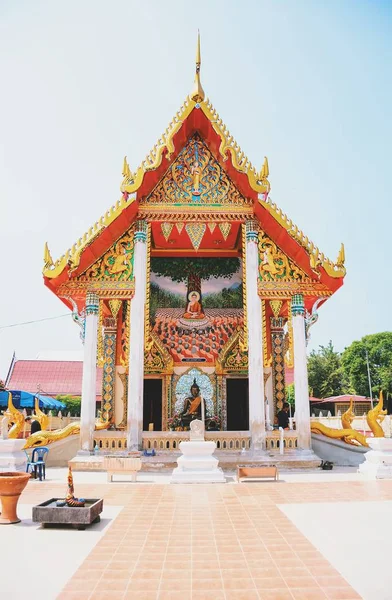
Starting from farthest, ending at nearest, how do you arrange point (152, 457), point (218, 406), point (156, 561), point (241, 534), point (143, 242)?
point (218, 406)
point (143, 242)
point (152, 457)
point (241, 534)
point (156, 561)

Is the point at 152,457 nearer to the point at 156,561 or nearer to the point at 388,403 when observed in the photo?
the point at 156,561

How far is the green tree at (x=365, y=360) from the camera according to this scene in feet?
116

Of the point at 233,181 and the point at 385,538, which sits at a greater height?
the point at 233,181

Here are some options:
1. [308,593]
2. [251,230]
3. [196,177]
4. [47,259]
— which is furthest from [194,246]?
[308,593]

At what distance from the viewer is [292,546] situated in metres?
4.20

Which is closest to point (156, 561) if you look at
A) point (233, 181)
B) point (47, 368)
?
point (233, 181)

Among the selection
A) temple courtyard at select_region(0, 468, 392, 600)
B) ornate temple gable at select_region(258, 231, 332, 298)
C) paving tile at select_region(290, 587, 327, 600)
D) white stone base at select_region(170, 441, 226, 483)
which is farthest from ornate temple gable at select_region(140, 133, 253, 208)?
paving tile at select_region(290, 587, 327, 600)

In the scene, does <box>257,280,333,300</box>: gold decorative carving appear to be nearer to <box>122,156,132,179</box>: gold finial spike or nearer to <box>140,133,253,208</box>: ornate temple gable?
<box>140,133,253,208</box>: ornate temple gable

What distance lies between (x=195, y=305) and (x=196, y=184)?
368 centimetres

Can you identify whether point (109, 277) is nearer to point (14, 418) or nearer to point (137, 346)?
point (137, 346)

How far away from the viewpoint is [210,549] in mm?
4152

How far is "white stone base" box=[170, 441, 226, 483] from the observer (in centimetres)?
783

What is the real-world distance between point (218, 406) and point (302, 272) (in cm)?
424

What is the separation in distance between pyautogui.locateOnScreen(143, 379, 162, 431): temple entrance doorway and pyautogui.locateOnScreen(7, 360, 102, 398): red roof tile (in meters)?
14.2
